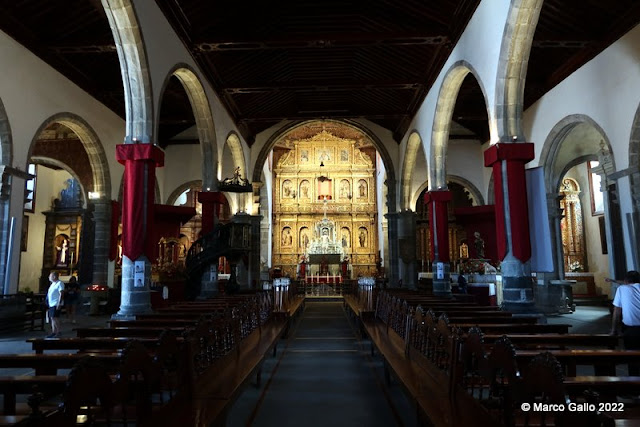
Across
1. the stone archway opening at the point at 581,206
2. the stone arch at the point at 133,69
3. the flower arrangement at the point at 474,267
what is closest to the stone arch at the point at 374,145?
the flower arrangement at the point at 474,267

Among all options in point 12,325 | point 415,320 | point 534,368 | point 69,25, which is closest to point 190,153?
point 69,25

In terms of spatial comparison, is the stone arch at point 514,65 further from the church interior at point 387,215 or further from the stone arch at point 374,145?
the stone arch at point 374,145

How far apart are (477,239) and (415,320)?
37.7 ft

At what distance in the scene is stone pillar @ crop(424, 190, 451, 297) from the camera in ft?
37.5

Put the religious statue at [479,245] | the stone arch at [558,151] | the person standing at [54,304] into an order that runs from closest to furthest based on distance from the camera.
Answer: the person standing at [54,304], the stone arch at [558,151], the religious statue at [479,245]

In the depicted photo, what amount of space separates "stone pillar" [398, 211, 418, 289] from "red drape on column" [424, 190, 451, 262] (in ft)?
11.5

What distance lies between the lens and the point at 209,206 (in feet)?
39.5

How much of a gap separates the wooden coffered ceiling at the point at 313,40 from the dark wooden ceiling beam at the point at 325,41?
22 millimetres

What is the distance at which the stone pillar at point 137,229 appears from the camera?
7.10 m

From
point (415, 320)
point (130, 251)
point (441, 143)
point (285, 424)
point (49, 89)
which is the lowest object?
point (285, 424)

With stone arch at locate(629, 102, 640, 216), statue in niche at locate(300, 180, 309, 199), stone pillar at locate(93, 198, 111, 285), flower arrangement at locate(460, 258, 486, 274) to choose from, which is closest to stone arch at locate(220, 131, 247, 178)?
stone pillar at locate(93, 198, 111, 285)

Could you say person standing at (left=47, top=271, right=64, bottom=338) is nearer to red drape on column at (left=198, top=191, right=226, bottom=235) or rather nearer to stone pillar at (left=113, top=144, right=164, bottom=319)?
stone pillar at (left=113, top=144, right=164, bottom=319)

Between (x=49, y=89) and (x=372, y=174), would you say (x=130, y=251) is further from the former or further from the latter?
(x=372, y=174)

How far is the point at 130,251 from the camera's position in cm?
713
